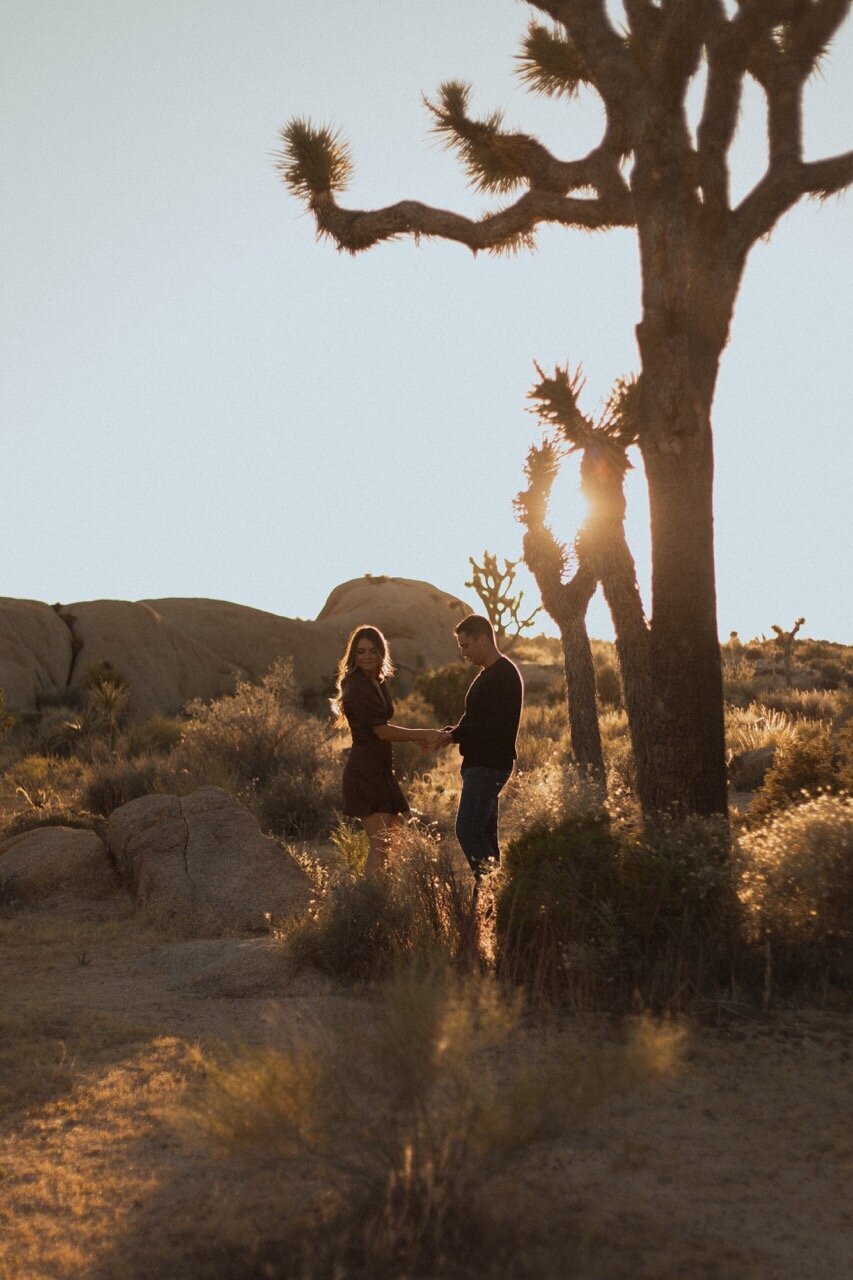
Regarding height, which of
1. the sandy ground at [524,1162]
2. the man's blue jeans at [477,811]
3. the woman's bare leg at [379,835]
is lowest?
the sandy ground at [524,1162]

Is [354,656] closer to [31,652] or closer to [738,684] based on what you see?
[738,684]

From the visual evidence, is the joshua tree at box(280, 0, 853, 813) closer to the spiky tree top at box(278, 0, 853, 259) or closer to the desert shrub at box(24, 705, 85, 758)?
the spiky tree top at box(278, 0, 853, 259)

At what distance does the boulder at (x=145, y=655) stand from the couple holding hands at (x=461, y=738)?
23.9 meters

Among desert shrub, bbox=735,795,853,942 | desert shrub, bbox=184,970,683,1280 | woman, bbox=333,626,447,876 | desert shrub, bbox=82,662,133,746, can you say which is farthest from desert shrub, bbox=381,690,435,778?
desert shrub, bbox=184,970,683,1280

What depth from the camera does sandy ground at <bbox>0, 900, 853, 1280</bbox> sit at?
12.0 feet

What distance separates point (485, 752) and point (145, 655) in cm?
2848

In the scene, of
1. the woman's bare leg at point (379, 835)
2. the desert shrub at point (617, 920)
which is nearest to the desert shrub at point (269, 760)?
the woman's bare leg at point (379, 835)

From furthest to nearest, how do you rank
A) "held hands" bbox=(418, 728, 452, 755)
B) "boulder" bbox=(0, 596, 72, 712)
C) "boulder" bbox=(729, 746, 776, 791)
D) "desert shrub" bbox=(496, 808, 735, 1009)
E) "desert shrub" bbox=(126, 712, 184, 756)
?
"boulder" bbox=(0, 596, 72, 712) → "desert shrub" bbox=(126, 712, 184, 756) → "boulder" bbox=(729, 746, 776, 791) → "held hands" bbox=(418, 728, 452, 755) → "desert shrub" bbox=(496, 808, 735, 1009)

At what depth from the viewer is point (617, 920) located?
665cm

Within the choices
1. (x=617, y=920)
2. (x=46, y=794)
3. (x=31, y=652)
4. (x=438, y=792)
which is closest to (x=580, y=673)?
(x=438, y=792)

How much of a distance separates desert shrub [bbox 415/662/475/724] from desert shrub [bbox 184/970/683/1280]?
69.9 ft

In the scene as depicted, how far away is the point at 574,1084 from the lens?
141 inches

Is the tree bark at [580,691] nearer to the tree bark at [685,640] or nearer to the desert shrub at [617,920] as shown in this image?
the tree bark at [685,640]

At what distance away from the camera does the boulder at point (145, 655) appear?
34000 mm
